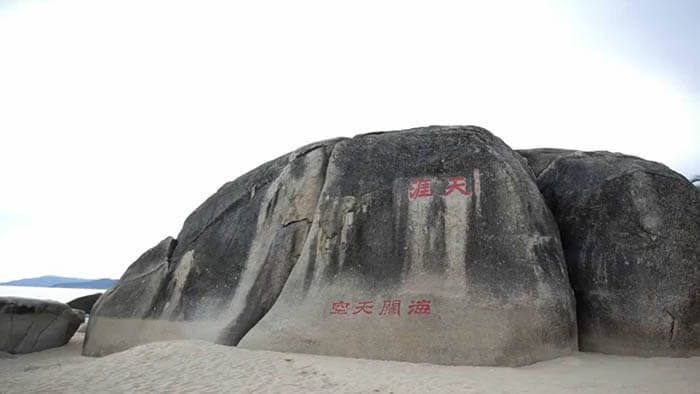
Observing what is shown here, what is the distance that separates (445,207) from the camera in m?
7.95

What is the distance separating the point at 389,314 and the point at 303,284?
68.8 inches

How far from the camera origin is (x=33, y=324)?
1119cm

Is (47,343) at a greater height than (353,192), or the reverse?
(353,192)

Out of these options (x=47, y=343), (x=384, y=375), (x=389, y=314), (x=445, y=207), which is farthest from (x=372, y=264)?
(x=47, y=343)

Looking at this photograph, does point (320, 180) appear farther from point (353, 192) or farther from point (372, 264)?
point (372, 264)

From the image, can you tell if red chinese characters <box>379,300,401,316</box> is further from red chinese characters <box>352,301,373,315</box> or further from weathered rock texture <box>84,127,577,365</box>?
red chinese characters <box>352,301,373,315</box>

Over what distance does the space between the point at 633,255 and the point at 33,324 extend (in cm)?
1247

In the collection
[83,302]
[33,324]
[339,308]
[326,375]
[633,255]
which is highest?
[633,255]

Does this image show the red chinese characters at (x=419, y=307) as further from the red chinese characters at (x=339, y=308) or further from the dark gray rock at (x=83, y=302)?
the dark gray rock at (x=83, y=302)

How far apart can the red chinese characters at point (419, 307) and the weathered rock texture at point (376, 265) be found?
0.03 metres

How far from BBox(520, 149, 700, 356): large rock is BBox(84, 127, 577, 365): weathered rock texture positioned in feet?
2.13

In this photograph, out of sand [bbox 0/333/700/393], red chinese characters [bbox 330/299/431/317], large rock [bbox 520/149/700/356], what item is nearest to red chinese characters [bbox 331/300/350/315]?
red chinese characters [bbox 330/299/431/317]

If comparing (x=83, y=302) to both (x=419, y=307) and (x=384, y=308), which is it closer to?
(x=384, y=308)

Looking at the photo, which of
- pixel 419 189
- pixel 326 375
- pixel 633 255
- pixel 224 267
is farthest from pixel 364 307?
pixel 633 255
